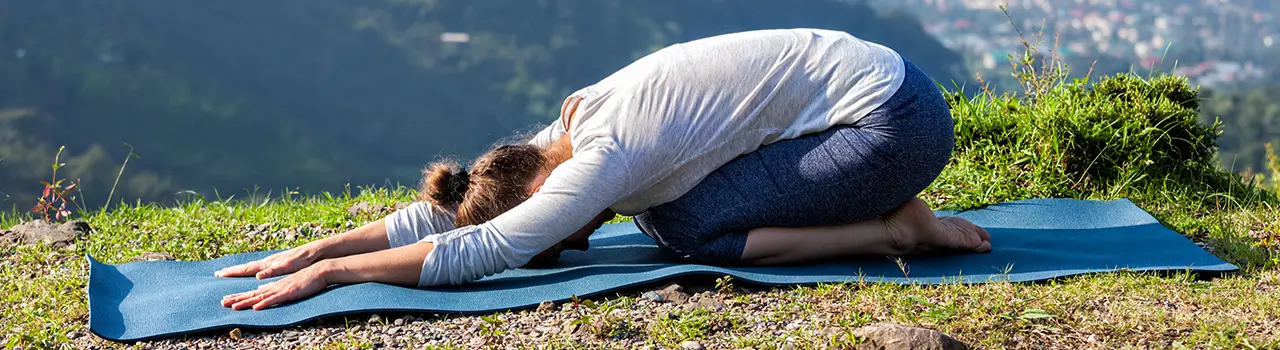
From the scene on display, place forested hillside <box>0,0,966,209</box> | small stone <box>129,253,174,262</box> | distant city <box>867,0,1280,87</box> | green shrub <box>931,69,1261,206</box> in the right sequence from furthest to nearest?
forested hillside <box>0,0,966,209</box>, distant city <box>867,0,1280,87</box>, green shrub <box>931,69,1261,206</box>, small stone <box>129,253,174,262</box>

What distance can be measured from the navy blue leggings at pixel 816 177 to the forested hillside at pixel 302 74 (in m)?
14.4

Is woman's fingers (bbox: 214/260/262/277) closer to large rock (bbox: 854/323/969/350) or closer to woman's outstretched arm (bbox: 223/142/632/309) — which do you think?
woman's outstretched arm (bbox: 223/142/632/309)

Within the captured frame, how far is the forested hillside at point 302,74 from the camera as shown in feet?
62.4

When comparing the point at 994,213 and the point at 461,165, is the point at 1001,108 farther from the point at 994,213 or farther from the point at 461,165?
the point at 461,165

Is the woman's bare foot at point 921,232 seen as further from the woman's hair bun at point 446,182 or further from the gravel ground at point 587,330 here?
the woman's hair bun at point 446,182

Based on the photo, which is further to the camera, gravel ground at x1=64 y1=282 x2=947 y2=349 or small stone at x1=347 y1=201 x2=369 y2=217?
small stone at x1=347 y1=201 x2=369 y2=217

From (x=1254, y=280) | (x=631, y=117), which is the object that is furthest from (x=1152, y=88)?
(x=631, y=117)

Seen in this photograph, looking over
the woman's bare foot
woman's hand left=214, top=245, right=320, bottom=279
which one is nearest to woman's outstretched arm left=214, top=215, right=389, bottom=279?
woman's hand left=214, top=245, right=320, bottom=279

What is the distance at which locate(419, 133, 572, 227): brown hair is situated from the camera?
3102 mm

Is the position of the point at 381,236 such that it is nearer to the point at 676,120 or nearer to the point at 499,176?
the point at 499,176

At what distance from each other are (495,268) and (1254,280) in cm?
215

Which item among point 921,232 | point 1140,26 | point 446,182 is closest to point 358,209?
point 446,182

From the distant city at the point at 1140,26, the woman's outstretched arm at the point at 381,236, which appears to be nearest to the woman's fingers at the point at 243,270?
the woman's outstretched arm at the point at 381,236

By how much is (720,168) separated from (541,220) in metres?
0.59
